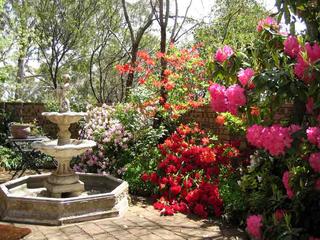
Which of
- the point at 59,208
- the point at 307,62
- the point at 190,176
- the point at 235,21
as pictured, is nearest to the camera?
the point at 307,62

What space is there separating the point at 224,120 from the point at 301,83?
3.85 metres

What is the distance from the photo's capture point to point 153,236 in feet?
16.6

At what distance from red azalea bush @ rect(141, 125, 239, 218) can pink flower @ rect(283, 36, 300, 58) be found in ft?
11.1

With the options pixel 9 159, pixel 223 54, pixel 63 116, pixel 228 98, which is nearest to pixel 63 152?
pixel 63 116

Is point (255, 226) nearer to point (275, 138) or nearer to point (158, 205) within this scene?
point (275, 138)

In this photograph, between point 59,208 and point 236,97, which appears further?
point 59,208

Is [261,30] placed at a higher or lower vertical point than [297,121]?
higher

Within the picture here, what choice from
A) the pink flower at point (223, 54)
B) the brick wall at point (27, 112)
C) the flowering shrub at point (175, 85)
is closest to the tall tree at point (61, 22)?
the brick wall at point (27, 112)

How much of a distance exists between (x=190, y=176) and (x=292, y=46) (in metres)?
4.07

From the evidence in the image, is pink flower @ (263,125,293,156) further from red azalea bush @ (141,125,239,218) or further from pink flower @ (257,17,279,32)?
red azalea bush @ (141,125,239,218)

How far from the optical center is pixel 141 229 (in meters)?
5.35

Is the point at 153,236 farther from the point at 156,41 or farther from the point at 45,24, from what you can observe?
the point at 156,41

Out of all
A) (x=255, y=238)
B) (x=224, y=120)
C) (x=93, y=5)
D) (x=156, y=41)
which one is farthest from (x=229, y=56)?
(x=156, y=41)

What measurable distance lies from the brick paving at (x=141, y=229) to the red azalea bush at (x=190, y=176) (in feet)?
0.92
